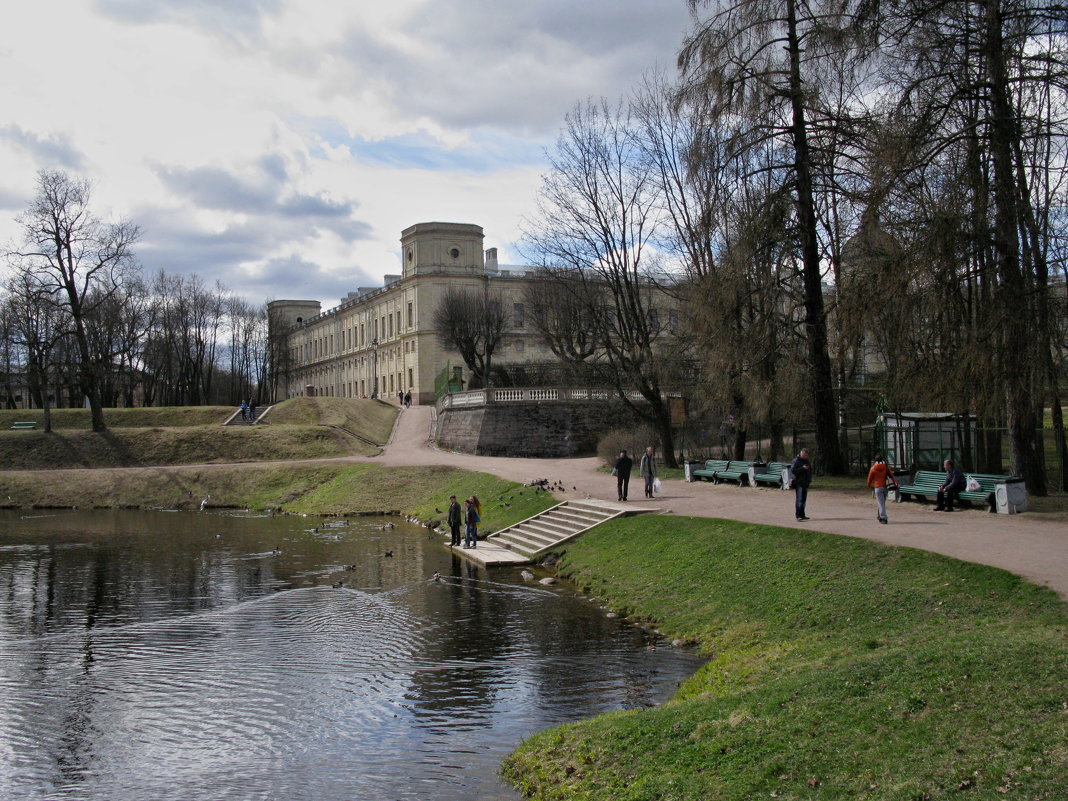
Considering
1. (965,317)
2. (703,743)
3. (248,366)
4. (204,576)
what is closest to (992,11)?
(965,317)

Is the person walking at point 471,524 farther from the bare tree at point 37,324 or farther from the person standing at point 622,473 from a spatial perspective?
the bare tree at point 37,324

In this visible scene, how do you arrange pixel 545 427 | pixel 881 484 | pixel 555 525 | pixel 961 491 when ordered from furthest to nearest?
pixel 545 427
pixel 555 525
pixel 961 491
pixel 881 484

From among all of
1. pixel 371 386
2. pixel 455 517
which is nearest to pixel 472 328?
pixel 371 386

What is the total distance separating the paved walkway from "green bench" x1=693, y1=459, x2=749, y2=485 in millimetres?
566

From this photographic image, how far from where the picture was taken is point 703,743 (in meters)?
8.03

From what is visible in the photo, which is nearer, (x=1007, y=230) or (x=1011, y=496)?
(x=1007, y=230)

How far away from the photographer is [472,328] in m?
69.2

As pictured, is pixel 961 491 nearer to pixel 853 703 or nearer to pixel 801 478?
pixel 801 478

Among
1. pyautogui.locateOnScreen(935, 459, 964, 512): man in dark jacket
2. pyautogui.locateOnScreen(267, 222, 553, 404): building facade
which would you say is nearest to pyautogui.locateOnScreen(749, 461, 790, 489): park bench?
pyautogui.locateOnScreen(935, 459, 964, 512): man in dark jacket

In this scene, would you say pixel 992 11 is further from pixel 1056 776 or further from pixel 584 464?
pixel 584 464

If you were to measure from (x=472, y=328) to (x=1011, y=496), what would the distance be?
53255 mm

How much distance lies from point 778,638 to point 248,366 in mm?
86452

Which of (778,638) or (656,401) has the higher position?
(656,401)

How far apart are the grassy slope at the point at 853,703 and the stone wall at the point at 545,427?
31.0m
